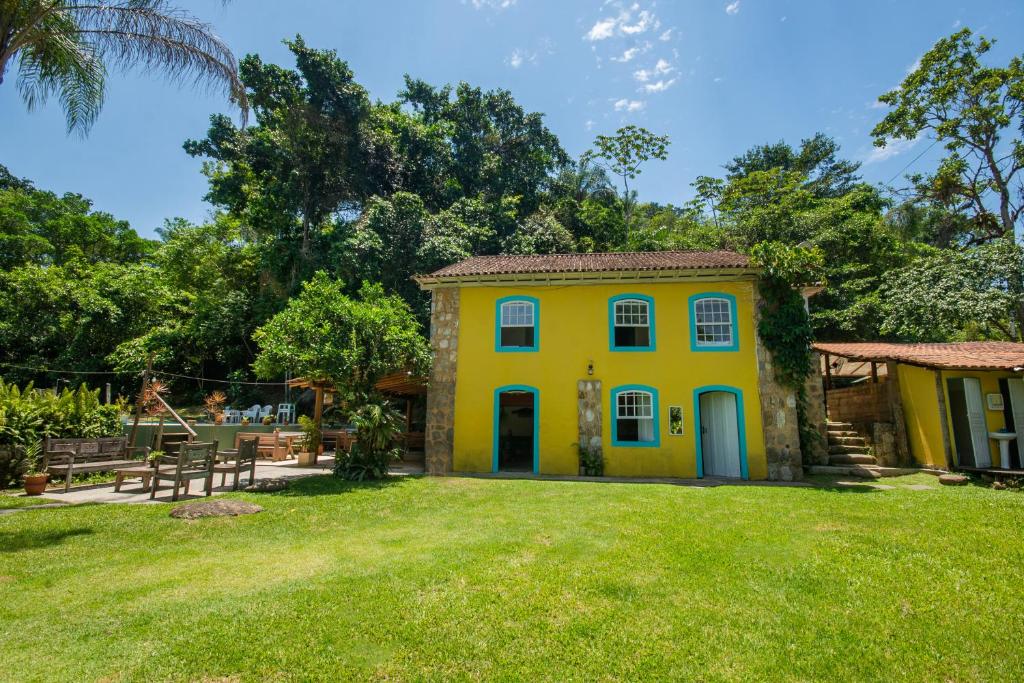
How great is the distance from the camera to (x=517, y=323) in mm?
14336

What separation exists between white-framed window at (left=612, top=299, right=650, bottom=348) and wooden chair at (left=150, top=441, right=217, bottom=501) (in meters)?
10.0

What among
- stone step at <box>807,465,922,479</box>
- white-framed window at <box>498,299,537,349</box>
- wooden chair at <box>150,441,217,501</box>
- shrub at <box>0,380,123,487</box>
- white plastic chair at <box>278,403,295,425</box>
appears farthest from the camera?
white plastic chair at <box>278,403,295,425</box>

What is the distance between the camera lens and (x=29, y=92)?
28.0 feet

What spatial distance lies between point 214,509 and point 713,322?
12.3 meters

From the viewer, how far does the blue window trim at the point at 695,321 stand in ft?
43.9

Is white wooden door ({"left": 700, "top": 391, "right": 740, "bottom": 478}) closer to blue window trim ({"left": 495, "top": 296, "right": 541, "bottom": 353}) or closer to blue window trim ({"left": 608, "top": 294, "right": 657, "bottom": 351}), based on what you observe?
blue window trim ({"left": 608, "top": 294, "right": 657, "bottom": 351})

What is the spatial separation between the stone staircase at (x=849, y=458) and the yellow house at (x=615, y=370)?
1459 millimetres

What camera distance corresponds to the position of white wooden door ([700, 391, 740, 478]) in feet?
43.4

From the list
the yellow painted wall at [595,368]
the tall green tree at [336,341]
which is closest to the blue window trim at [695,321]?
the yellow painted wall at [595,368]

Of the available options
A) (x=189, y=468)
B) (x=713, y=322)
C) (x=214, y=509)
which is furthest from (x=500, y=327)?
(x=214, y=509)

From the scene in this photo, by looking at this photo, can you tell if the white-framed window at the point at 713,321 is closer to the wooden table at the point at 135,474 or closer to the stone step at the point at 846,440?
the stone step at the point at 846,440

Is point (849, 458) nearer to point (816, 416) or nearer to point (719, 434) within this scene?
point (816, 416)

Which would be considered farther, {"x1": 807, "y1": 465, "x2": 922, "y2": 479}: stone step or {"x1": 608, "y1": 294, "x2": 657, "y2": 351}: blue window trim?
{"x1": 608, "y1": 294, "x2": 657, "y2": 351}: blue window trim

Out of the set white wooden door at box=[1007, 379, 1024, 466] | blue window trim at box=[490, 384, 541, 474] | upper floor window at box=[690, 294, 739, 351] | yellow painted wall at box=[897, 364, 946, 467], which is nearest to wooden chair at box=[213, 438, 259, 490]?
blue window trim at box=[490, 384, 541, 474]
